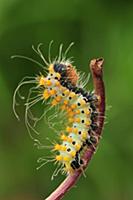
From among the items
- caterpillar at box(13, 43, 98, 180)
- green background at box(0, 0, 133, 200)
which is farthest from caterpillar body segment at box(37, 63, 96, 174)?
green background at box(0, 0, 133, 200)

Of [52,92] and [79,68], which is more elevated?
[79,68]

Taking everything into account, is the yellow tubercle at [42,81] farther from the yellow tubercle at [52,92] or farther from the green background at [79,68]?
the green background at [79,68]

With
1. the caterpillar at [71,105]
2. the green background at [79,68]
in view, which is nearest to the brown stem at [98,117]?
the caterpillar at [71,105]

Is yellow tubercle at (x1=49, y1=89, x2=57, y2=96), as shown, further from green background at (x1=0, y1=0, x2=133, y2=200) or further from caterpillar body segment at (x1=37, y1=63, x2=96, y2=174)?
green background at (x1=0, y1=0, x2=133, y2=200)

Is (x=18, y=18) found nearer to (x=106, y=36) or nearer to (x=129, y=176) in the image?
(x=106, y=36)

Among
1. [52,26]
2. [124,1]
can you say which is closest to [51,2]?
[52,26]

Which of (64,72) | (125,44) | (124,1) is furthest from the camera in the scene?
(124,1)

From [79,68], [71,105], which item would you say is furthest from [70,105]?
[79,68]

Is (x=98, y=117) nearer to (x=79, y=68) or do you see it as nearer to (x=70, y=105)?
A: (x=70, y=105)
